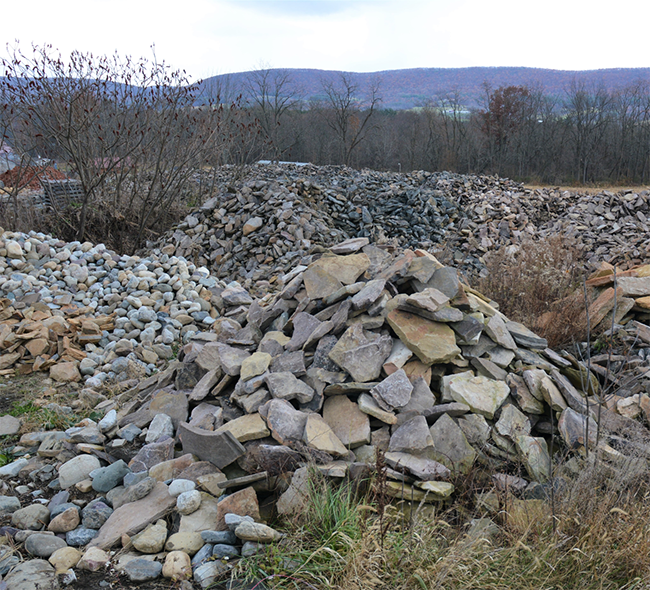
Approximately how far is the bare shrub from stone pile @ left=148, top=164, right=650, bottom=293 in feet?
7.26

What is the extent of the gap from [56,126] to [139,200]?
2037 mm

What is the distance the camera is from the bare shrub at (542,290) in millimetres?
4465

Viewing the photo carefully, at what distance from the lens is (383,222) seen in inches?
405

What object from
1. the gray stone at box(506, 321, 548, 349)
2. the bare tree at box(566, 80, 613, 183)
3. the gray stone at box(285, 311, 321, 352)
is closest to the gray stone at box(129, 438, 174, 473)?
the gray stone at box(285, 311, 321, 352)

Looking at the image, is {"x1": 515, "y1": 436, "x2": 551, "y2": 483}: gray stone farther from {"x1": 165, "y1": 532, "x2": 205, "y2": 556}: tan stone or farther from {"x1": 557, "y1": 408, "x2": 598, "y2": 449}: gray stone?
{"x1": 165, "y1": 532, "x2": 205, "y2": 556}: tan stone

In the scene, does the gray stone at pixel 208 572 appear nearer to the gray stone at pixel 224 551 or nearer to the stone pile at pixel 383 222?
the gray stone at pixel 224 551

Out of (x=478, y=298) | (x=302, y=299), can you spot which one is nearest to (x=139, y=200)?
(x=302, y=299)

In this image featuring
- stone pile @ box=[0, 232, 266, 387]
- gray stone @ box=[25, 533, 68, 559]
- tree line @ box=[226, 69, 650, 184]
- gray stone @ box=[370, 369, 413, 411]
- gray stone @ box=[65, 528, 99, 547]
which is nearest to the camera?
gray stone @ box=[25, 533, 68, 559]

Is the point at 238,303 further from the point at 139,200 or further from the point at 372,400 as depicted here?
the point at 139,200

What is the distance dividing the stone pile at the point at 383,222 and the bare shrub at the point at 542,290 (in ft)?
7.26

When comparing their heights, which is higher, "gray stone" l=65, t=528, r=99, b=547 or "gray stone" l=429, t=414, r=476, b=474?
"gray stone" l=429, t=414, r=476, b=474

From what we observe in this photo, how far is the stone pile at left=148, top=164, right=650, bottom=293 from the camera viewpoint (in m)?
8.83

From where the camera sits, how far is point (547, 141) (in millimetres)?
29484

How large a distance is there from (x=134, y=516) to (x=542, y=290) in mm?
4427
